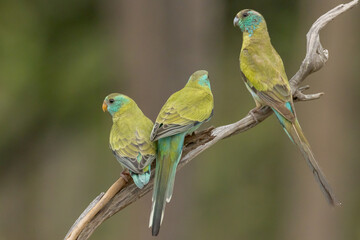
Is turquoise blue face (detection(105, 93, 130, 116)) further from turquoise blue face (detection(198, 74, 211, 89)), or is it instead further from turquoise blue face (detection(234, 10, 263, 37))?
turquoise blue face (detection(234, 10, 263, 37))

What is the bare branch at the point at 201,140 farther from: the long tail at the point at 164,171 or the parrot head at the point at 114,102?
the parrot head at the point at 114,102

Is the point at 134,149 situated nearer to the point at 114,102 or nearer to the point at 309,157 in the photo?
the point at 114,102

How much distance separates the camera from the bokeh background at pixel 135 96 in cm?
959

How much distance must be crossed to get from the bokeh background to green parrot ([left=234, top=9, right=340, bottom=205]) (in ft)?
18.5

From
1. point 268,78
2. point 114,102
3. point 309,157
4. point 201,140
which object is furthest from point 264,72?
point 114,102

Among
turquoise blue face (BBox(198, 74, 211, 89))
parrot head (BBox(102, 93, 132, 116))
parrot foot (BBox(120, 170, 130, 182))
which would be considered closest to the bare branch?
parrot foot (BBox(120, 170, 130, 182))

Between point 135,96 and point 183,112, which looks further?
point 135,96

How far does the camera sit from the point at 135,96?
330 inches

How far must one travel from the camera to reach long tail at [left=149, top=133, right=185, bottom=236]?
231cm

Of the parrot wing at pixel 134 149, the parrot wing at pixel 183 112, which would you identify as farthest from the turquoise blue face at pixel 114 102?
the parrot wing at pixel 183 112

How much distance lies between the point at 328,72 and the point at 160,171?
7.74 meters

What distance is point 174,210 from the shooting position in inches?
330

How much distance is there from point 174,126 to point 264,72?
0.58 m

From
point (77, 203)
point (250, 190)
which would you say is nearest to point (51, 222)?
point (77, 203)
